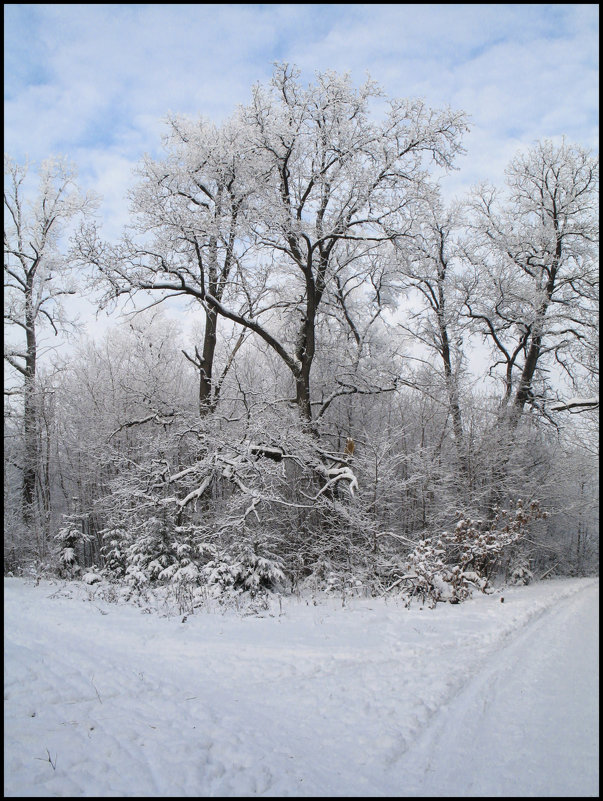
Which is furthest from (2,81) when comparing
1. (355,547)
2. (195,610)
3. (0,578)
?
(355,547)

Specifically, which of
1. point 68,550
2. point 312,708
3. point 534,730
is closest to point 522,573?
point 312,708

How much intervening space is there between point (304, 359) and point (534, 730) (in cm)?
1138

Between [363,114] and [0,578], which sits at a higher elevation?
[363,114]

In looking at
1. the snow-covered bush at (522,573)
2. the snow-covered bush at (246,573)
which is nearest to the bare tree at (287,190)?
the snow-covered bush at (246,573)

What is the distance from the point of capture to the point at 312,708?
414cm

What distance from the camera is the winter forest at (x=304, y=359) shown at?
9.48 metres

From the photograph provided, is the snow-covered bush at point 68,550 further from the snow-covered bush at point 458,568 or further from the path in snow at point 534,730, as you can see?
the path in snow at point 534,730

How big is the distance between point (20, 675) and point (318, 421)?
29.6ft

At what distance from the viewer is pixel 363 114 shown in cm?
1202

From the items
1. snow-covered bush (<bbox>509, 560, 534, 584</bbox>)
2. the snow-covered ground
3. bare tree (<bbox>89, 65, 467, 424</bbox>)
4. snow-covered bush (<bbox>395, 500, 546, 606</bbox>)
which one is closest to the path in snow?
the snow-covered ground

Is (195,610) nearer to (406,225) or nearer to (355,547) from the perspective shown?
(355,547)

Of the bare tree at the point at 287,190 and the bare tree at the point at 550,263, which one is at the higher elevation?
the bare tree at the point at 287,190

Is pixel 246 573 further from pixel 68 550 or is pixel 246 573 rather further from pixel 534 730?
pixel 534 730

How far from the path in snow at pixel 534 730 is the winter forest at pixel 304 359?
2518 mm
